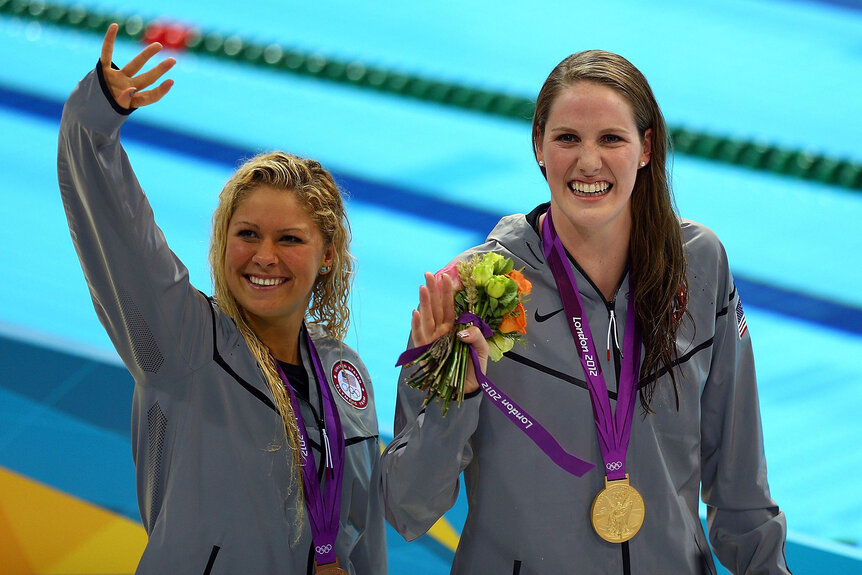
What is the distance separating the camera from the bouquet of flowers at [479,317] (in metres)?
1.87

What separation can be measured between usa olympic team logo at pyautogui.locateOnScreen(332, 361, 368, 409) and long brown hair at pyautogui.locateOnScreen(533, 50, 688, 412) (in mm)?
652

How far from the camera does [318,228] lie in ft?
7.58

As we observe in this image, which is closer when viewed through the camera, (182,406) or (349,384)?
(182,406)

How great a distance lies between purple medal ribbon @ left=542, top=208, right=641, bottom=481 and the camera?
196cm

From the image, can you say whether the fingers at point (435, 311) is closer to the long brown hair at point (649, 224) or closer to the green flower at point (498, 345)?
the green flower at point (498, 345)

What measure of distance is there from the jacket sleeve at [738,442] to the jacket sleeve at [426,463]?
0.50 m

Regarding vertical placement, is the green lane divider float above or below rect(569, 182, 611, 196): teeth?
above

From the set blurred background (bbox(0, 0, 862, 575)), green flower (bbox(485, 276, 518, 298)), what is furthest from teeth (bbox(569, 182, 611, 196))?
blurred background (bbox(0, 0, 862, 575))

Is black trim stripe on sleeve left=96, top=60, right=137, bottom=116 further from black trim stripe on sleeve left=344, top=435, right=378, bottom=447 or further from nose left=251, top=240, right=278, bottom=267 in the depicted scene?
black trim stripe on sleeve left=344, top=435, right=378, bottom=447

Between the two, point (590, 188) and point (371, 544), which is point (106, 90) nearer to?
point (590, 188)

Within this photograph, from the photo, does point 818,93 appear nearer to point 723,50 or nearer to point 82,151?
point 723,50

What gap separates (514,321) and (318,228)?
1.93 feet

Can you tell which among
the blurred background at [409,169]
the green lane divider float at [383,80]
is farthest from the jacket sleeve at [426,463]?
the green lane divider float at [383,80]

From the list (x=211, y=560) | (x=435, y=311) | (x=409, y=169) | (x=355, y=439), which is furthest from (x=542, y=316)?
(x=409, y=169)
